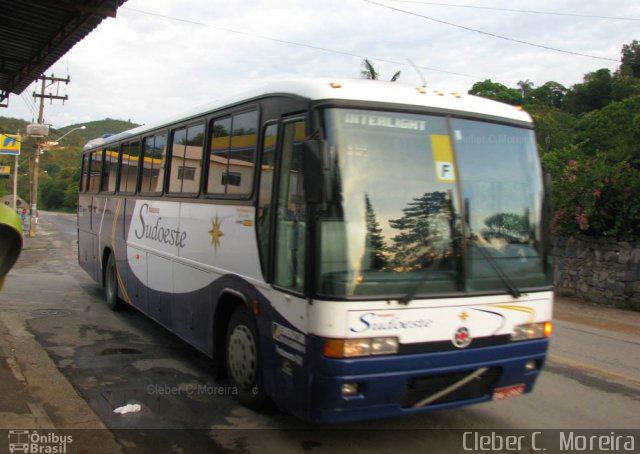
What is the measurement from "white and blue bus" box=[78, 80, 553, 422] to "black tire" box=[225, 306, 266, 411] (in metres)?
0.02

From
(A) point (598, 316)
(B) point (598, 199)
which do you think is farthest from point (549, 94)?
(A) point (598, 316)

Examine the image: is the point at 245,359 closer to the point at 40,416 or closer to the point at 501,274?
the point at 40,416

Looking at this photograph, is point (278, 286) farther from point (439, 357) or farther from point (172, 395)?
point (172, 395)

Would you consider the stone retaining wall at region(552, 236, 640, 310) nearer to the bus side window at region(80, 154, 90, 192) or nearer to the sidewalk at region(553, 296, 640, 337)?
the sidewalk at region(553, 296, 640, 337)

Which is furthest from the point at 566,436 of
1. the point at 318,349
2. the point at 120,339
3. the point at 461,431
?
the point at 120,339

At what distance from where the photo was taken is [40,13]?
264 inches

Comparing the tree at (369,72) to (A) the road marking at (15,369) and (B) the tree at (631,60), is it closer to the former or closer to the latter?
(A) the road marking at (15,369)

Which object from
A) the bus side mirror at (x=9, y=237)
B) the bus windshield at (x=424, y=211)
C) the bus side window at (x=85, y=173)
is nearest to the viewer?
the bus side mirror at (x=9, y=237)

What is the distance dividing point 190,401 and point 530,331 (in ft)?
10.5

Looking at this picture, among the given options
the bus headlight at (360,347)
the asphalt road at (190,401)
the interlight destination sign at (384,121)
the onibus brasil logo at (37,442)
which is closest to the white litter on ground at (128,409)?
the asphalt road at (190,401)

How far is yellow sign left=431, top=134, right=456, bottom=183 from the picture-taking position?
4320mm

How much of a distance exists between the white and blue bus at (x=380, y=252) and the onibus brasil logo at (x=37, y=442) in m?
1.55

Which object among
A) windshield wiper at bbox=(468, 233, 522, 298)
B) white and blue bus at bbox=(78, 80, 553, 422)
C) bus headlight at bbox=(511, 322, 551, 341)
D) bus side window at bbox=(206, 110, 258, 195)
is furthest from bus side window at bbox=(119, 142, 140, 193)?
bus headlight at bbox=(511, 322, 551, 341)

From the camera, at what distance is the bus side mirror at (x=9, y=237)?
2.92 meters
